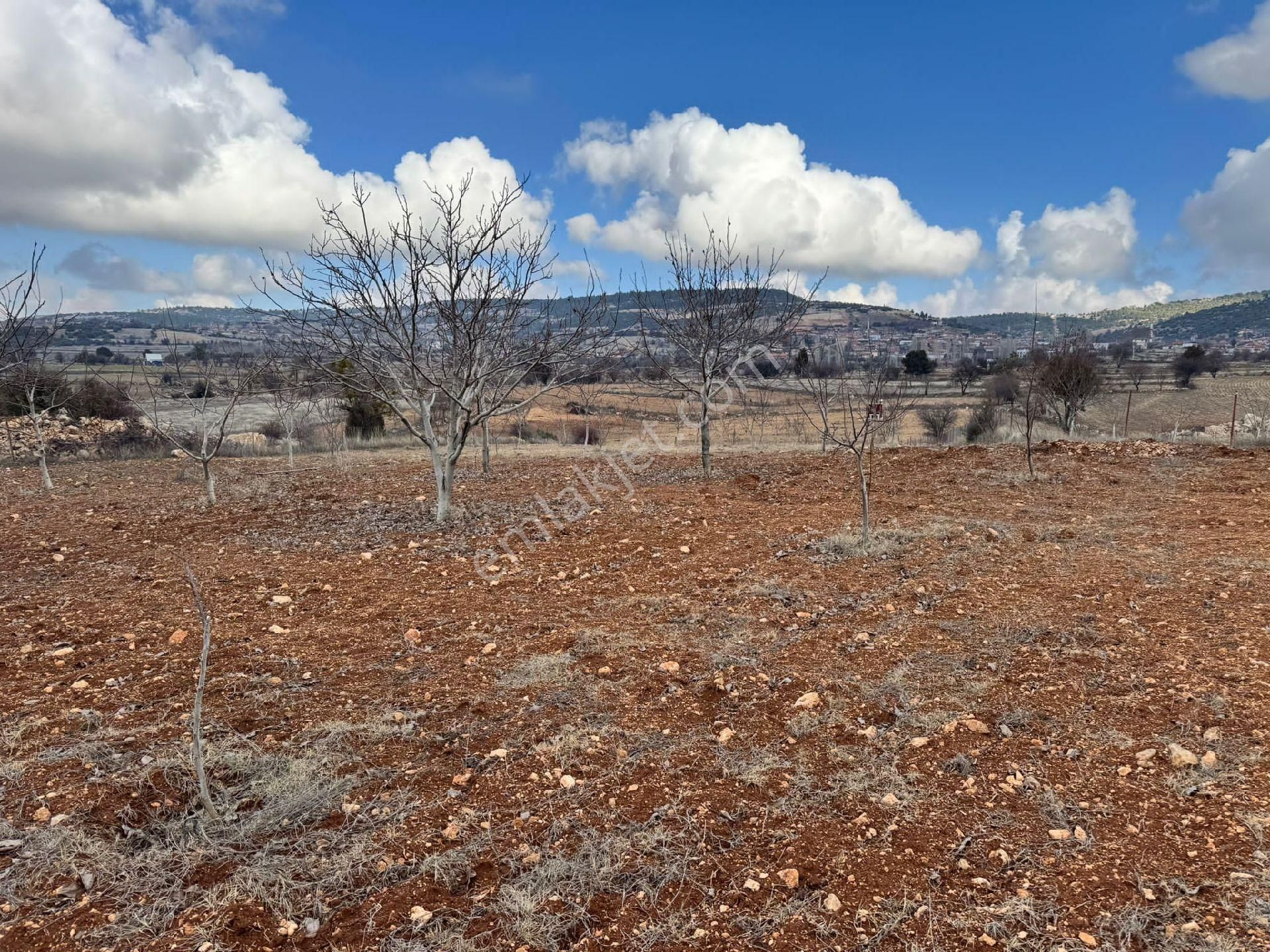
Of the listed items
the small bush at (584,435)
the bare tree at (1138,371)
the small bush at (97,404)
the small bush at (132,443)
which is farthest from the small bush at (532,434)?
the bare tree at (1138,371)

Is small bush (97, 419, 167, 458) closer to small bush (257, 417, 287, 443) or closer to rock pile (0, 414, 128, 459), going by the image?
rock pile (0, 414, 128, 459)

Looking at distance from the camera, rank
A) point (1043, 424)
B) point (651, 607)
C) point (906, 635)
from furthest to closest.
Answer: point (1043, 424), point (651, 607), point (906, 635)

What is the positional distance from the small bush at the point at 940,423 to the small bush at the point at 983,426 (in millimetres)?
591

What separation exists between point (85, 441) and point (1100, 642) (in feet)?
75.4

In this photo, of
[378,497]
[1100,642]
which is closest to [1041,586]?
[1100,642]

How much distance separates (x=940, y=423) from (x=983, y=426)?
58.1 inches

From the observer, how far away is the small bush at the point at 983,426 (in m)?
17.6

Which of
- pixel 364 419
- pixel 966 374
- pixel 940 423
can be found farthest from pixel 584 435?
pixel 966 374

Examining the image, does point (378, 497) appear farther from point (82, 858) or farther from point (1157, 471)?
point (1157, 471)

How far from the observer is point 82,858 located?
2.50 meters

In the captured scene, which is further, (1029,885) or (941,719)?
(941,719)

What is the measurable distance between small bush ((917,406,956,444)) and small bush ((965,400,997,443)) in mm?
591

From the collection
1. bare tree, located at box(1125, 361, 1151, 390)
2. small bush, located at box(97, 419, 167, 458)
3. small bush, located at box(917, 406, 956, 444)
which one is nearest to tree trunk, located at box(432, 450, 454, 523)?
small bush, located at box(97, 419, 167, 458)

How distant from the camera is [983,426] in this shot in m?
20.2
